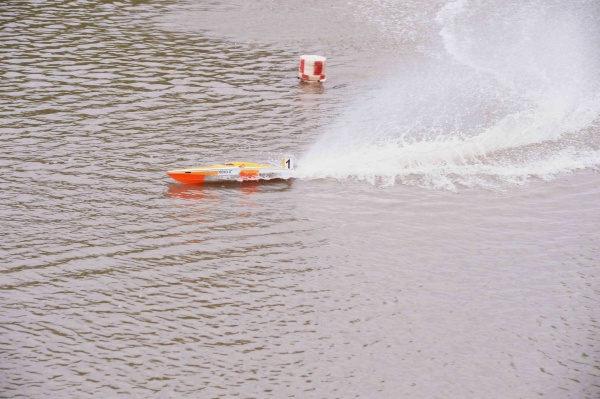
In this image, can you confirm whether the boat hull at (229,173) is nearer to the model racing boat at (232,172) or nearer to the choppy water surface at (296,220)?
the model racing boat at (232,172)

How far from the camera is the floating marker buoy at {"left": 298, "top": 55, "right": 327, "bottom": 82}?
116 feet

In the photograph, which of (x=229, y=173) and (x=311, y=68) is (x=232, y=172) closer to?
(x=229, y=173)

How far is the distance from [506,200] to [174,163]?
10.4 m

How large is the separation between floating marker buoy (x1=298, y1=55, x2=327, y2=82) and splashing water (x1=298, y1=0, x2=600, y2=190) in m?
2.30

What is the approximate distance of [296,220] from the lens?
23.6m

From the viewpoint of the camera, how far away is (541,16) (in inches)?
1932

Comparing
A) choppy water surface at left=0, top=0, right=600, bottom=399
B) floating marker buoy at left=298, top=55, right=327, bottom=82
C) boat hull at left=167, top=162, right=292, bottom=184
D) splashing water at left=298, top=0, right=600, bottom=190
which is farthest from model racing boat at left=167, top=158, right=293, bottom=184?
floating marker buoy at left=298, top=55, right=327, bottom=82

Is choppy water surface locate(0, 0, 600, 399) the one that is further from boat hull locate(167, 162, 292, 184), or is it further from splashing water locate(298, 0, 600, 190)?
boat hull locate(167, 162, 292, 184)

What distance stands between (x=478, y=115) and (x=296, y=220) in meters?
11.9

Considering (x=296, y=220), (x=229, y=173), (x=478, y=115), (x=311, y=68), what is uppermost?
(x=311, y=68)

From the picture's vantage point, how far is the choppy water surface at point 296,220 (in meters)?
17.4

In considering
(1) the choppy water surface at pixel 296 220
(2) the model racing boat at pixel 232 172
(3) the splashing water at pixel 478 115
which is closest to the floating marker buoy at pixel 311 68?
(1) the choppy water surface at pixel 296 220

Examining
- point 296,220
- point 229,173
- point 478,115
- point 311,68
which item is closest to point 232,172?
point 229,173

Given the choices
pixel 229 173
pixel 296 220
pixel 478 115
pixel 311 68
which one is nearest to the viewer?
pixel 296 220
